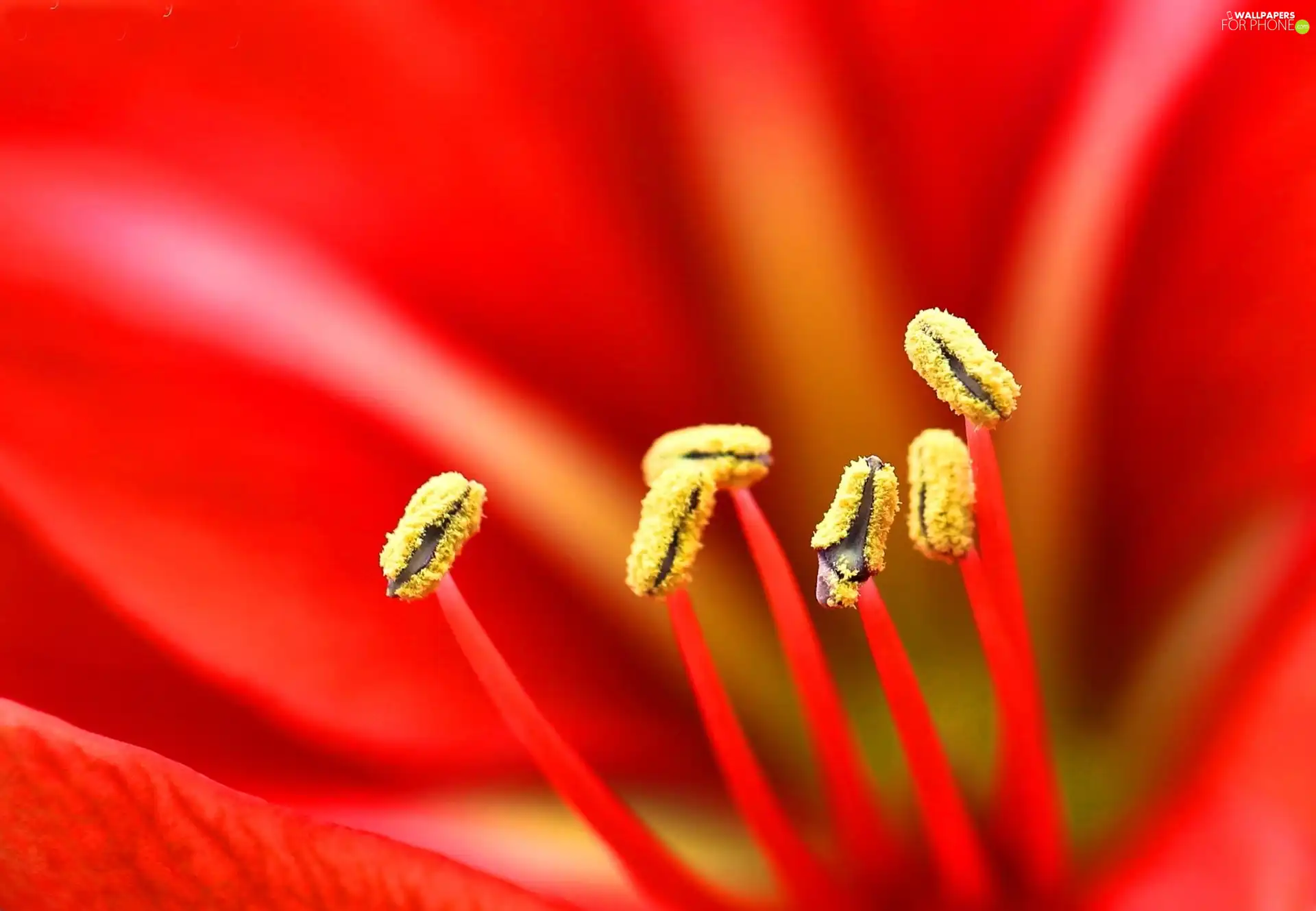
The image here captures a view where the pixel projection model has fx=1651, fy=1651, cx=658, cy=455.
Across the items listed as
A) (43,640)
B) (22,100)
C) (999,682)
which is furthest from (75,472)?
(999,682)

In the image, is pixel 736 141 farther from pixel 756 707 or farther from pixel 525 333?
pixel 756 707

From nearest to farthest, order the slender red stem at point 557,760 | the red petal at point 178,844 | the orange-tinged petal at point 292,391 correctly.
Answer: the red petal at point 178,844
the slender red stem at point 557,760
the orange-tinged petal at point 292,391

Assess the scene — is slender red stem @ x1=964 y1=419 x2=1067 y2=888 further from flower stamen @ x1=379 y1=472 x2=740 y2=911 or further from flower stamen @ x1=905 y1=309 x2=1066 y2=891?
flower stamen @ x1=379 y1=472 x2=740 y2=911

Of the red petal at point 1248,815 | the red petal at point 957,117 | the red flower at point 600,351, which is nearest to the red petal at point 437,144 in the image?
the red flower at point 600,351

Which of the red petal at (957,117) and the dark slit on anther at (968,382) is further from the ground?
the red petal at (957,117)

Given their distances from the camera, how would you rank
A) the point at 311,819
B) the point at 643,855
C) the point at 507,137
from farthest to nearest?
1. the point at 507,137
2. the point at 643,855
3. the point at 311,819

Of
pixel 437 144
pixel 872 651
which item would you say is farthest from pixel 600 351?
pixel 872 651

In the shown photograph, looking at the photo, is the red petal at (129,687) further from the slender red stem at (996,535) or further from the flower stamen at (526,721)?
the slender red stem at (996,535)
